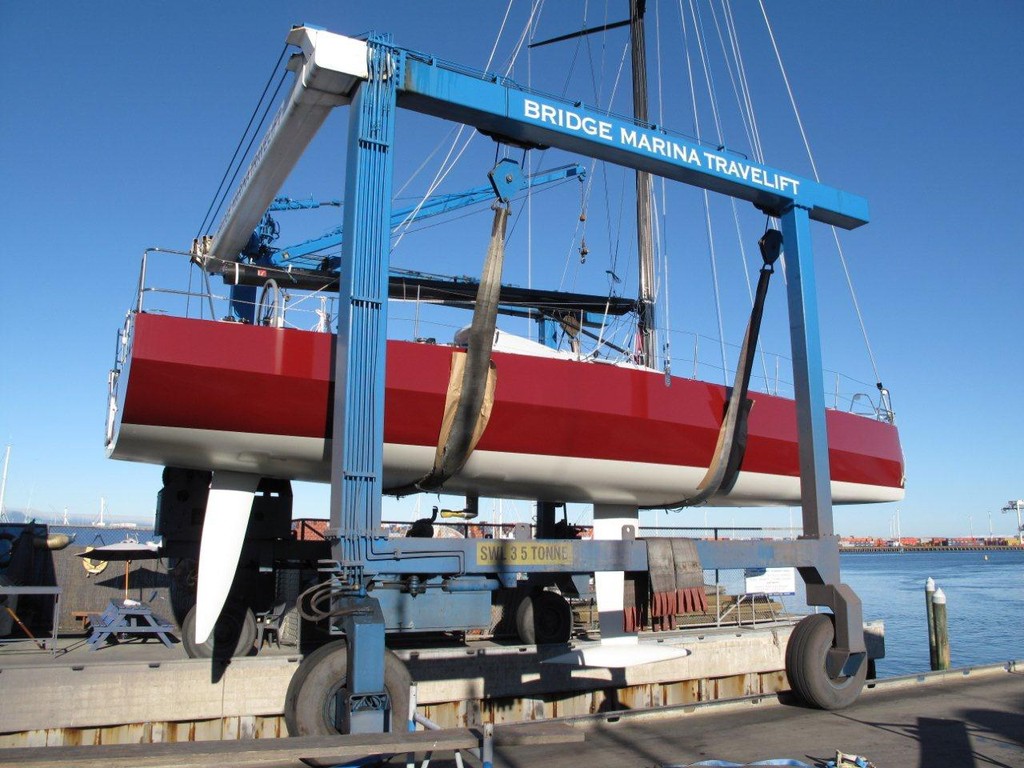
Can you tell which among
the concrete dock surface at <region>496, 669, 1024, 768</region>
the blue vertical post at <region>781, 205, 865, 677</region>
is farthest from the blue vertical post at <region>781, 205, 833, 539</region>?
the concrete dock surface at <region>496, 669, 1024, 768</region>

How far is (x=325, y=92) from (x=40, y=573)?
10.1 m

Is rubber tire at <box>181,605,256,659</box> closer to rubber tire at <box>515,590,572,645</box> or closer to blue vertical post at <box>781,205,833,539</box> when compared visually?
rubber tire at <box>515,590,572,645</box>

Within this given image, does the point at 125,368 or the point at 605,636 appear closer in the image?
the point at 125,368

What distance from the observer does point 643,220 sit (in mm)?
16781

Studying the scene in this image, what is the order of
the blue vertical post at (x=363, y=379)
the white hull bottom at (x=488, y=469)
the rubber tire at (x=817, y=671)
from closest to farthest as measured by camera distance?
the blue vertical post at (x=363, y=379) < the rubber tire at (x=817, y=671) < the white hull bottom at (x=488, y=469)

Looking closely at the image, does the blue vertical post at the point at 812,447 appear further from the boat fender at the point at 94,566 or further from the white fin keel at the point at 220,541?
the boat fender at the point at 94,566

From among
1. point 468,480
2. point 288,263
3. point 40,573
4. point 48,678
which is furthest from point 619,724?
point 40,573

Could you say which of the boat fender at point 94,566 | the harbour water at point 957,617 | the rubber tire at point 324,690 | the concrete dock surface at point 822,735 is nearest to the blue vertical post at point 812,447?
the concrete dock surface at point 822,735

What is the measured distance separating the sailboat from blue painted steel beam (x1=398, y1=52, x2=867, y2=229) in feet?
8.28

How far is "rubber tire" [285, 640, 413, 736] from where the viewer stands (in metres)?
6.55

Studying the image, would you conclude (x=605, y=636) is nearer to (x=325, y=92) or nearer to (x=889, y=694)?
(x=889, y=694)

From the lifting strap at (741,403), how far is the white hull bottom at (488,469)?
592 mm

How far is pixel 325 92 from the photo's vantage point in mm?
8266

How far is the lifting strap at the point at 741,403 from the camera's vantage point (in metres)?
10.6
